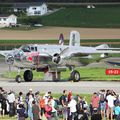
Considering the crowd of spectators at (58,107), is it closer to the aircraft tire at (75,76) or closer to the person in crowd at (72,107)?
the person in crowd at (72,107)

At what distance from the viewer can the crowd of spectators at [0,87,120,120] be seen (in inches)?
1164

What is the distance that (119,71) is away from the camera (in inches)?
2137

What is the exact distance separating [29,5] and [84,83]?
112 meters

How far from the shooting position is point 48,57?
51469 mm

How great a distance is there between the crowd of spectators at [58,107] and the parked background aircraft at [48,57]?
1709 centimetres

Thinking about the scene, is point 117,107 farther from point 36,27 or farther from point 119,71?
point 36,27

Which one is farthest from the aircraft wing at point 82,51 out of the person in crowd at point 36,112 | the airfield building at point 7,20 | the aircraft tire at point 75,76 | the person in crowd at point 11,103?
the airfield building at point 7,20

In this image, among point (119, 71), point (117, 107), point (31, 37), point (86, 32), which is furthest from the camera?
point (86, 32)

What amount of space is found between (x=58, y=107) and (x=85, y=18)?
348ft

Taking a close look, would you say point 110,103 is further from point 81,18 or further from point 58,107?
point 81,18

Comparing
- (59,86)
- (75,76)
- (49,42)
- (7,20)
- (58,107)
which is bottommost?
(58,107)

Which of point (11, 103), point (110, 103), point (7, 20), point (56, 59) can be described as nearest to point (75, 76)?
point (56, 59)

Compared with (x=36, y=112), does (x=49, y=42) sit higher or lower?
higher

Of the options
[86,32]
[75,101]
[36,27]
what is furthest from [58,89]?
[36,27]
